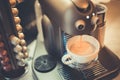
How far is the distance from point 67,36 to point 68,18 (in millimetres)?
97

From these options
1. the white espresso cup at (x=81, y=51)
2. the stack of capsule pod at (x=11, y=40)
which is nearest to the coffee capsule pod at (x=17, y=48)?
the stack of capsule pod at (x=11, y=40)

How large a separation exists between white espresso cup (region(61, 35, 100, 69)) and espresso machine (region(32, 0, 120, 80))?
2 cm

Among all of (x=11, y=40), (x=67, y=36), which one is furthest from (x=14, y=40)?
(x=67, y=36)

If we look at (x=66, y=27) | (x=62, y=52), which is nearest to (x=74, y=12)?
(x=66, y=27)

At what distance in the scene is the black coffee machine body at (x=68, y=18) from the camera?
18.8 inches

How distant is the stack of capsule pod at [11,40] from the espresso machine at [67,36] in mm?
54

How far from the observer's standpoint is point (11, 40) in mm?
560

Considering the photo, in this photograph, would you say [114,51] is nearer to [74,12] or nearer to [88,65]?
[88,65]

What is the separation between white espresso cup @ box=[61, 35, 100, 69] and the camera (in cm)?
54

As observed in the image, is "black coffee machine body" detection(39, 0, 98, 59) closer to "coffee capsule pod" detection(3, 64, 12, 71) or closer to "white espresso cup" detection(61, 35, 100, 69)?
"white espresso cup" detection(61, 35, 100, 69)

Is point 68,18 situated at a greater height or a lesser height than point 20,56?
greater

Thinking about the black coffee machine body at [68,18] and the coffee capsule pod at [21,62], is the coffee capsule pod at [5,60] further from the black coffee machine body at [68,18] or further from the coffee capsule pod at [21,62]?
the black coffee machine body at [68,18]

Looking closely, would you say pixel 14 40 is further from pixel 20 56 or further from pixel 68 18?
pixel 68 18

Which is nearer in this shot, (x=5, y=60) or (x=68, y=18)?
(x=68, y=18)
